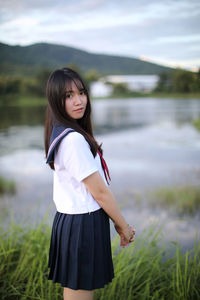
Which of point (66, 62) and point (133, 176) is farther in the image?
point (66, 62)

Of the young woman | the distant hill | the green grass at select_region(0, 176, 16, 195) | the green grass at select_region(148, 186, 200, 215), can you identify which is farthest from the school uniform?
the distant hill

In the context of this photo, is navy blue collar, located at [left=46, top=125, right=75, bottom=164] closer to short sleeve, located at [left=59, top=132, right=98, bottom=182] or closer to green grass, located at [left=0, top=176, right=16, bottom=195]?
short sleeve, located at [left=59, top=132, right=98, bottom=182]

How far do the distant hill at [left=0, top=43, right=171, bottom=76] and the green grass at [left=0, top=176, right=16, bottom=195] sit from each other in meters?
12.8

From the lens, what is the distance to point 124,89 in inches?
1329

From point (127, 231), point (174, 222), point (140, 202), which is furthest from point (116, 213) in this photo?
point (140, 202)

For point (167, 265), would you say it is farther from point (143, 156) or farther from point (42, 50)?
point (42, 50)

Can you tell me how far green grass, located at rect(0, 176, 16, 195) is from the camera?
15.0 feet

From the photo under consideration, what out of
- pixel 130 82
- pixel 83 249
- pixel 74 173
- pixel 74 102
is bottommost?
pixel 83 249

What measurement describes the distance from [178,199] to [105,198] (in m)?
3.22

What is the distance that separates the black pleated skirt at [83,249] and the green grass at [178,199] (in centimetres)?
260

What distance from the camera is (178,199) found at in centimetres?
404

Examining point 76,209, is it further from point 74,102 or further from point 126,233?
point 74,102

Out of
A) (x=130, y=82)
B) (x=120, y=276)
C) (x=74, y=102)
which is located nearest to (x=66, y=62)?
(x=130, y=82)

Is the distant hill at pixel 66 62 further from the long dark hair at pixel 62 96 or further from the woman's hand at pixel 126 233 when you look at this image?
the woman's hand at pixel 126 233
